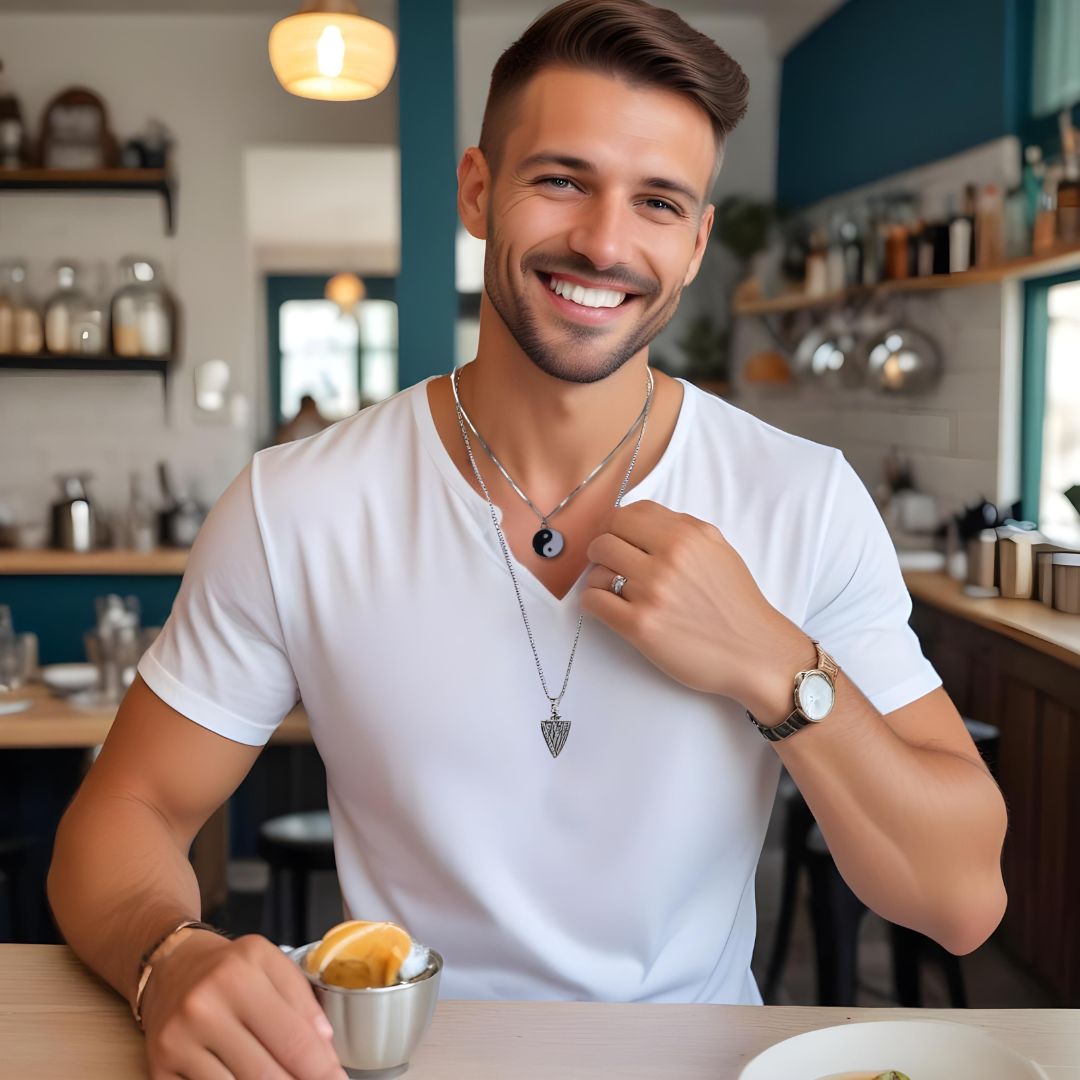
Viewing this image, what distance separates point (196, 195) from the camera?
17.6 feet

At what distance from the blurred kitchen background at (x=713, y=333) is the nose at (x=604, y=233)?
5.85 ft

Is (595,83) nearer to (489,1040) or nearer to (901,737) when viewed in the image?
(901,737)

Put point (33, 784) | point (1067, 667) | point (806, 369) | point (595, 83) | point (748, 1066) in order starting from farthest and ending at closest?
point (806, 369)
point (33, 784)
point (1067, 667)
point (595, 83)
point (748, 1066)

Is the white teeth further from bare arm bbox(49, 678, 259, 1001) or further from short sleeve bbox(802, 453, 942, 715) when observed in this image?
bare arm bbox(49, 678, 259, 1001)

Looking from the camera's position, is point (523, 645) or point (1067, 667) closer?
point (523, 645)

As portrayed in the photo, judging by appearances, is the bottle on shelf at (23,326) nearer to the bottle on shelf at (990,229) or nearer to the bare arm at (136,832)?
the bottle on shelf at (990,229)

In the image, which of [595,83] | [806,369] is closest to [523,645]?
[595,83]

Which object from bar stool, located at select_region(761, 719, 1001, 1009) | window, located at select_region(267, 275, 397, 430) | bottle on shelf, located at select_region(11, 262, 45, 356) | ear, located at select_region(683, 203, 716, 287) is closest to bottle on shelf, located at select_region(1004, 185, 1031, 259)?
bar stool, located at select_region(761, 719, 1001, 1009)

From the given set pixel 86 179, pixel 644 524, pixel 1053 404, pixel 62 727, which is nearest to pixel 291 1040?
pixel 644 524

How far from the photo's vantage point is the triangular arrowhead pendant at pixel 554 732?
3.80 ft

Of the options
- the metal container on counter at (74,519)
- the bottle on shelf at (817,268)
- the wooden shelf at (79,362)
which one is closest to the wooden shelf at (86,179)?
the wooden shelf at (79,362)

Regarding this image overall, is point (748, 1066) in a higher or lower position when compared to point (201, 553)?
lower

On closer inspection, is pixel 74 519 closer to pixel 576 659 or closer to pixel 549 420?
pixel 549 420

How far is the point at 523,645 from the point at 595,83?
0.52 meters
